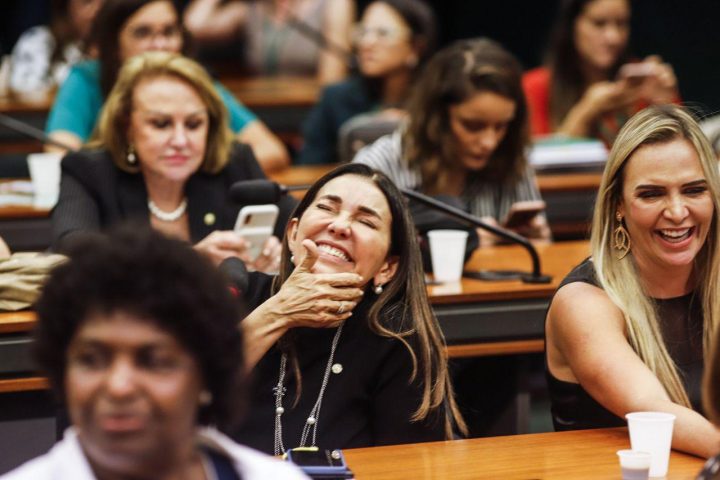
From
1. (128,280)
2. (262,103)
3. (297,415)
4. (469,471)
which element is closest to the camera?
(128,280)

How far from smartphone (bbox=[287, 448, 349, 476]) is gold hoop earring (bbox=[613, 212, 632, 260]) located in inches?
32.1

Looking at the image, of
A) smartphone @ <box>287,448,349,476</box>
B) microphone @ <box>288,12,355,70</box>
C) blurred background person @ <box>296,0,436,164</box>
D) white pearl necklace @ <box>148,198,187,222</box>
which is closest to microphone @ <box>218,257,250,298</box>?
smartphone @ <box>287,448,349,476</box>

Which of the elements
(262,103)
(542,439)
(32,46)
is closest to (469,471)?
(542,439)

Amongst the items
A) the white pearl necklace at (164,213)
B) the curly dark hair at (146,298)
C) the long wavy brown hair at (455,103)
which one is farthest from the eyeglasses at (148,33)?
the curly dark hair at (146,298)

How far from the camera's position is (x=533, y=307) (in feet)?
10.8

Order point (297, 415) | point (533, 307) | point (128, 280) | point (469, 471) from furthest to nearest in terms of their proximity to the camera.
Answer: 1. point (533, 307)
2. point (297, 415)
3. point (469, 471)
4. point (128, 280)

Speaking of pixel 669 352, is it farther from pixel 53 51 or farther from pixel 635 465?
pixel 53 51

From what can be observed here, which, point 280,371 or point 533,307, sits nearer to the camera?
point 280,371

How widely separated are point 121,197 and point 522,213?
4.08ft

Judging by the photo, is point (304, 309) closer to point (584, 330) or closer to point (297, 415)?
point (297, 415)

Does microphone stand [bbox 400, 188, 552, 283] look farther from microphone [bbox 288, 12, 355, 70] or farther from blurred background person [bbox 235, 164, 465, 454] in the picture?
microphone [bbox 288, 12, 355, 70]

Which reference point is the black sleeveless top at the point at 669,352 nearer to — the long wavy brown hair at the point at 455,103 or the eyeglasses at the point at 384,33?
the long wavy brown hair at the point at 455,103

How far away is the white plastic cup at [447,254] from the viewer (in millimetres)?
3434

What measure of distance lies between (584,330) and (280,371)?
60 centimetres
